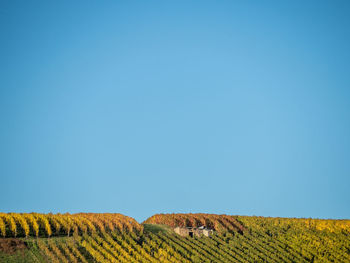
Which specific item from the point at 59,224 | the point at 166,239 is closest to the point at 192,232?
the point at 166,239

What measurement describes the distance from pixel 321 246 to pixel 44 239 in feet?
94.5

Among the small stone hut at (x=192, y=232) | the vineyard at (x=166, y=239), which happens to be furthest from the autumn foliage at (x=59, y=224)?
→ the small stone hut at (x=192, y=232)

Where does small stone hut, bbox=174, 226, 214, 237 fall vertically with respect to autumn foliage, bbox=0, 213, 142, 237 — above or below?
above

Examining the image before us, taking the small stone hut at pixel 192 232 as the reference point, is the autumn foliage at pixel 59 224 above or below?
below

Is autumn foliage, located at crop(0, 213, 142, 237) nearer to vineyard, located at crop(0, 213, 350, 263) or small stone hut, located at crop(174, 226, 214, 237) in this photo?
vineyard, located at crop(0, 213, 350, 263)

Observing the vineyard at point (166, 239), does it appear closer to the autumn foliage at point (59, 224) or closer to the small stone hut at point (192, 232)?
the autumn foliage at point (59, 224)

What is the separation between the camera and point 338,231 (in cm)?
5388

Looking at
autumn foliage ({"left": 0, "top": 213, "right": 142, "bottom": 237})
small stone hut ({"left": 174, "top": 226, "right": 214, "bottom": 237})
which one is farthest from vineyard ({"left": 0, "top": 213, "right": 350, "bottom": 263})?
small stone hut ({"left": 174, "top": 226, "right": 214, "bottom": 237})

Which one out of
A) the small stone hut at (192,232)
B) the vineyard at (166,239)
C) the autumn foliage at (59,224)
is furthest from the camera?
the small stone hut at (192,232)

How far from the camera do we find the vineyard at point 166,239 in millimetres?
34500

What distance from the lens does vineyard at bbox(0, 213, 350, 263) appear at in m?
34.5

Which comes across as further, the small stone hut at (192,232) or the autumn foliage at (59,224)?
the small stone hut at (192,232)

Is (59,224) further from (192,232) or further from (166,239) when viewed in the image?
(192,232)

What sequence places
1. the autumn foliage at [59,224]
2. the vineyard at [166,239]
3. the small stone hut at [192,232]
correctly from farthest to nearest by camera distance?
the small stone hut at [192,232]
the autumn foliage at [59,224]
the vineyard at [166,239]
